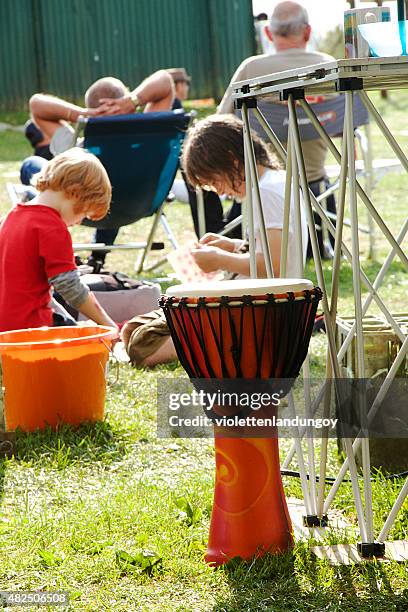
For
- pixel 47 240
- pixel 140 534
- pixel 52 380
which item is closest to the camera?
pixel 140 534

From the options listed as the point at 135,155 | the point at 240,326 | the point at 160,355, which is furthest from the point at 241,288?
the point at 135,155

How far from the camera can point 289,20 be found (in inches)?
252

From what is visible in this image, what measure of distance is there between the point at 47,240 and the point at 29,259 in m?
0.12

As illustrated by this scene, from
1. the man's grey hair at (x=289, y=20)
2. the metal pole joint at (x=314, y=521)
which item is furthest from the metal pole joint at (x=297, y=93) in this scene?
the man's grey hair at (x=289, y=20)

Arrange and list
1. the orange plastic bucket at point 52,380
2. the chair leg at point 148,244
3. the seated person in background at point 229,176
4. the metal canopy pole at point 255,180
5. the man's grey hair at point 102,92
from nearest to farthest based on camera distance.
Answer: the metal canopy pole at point 255,180 → the orange plastic bucket at point 52,380 → the seated person in background at point 229,176 → the chair leg at point 148,244 → the man's grey hair at point 102,92

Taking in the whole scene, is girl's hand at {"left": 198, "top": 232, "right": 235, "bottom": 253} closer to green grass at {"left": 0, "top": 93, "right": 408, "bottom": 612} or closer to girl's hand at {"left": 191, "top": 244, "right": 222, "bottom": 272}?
girl's hand at {"left": 191, "top": 244, "right": 222, "bottom": 272}

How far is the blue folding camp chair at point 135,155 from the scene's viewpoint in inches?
247

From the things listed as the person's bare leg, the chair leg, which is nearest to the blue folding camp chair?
the chair leg

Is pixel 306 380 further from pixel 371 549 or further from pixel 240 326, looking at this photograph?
pixel 371 549

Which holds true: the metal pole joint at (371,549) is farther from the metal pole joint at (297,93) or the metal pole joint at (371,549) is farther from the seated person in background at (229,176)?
the seated person in background at (229,176)

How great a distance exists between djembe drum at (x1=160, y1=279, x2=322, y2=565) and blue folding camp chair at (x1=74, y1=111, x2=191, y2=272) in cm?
387

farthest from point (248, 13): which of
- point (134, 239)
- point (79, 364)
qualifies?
point (79, 364)

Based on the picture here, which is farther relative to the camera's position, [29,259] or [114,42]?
[114,42]

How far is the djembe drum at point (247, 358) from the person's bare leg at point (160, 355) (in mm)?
2146
